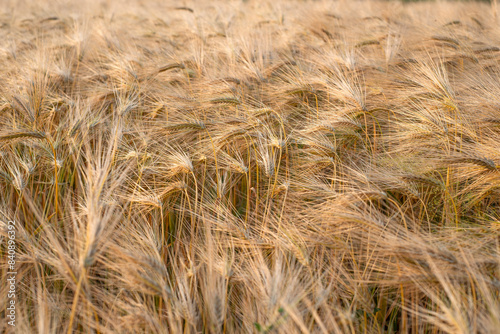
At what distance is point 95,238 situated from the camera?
975mm

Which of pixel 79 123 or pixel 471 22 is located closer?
pixel 79 123

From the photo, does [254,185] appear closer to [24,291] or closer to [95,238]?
[95,238]

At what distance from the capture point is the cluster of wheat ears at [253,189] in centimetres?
107

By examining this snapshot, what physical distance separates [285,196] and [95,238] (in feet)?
2.47

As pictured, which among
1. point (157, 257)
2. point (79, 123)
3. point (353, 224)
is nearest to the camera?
point (157, 257)

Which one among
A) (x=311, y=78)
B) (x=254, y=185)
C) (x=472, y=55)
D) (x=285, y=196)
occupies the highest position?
(x=472, y=55)

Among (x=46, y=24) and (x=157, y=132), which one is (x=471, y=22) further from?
(x=46, y=24)

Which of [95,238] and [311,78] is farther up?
[311,78]

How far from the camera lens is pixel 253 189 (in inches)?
61.7

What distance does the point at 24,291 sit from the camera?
1288 millimetres

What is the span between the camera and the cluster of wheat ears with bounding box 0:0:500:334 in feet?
3.52

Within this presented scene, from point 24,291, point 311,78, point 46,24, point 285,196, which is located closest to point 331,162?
point 285,196

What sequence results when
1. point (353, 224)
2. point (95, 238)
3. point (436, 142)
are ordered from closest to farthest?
point (95, 238), point (353, 224), point (436, 142)

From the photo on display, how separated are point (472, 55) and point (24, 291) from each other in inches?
105
